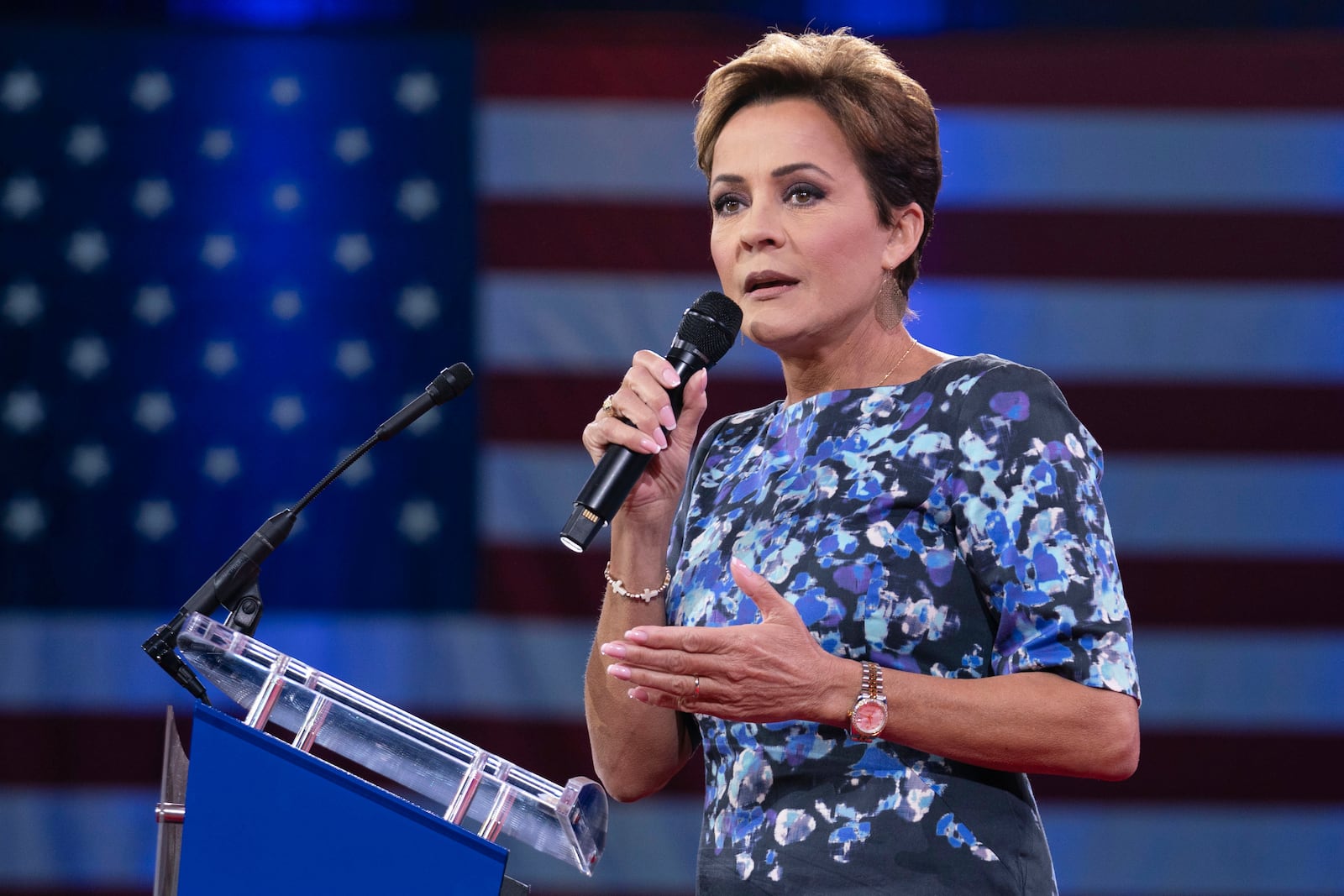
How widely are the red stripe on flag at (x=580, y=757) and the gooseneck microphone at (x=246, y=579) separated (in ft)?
5.94

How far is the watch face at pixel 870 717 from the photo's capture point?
1020 mm

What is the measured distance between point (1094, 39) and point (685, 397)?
87.2 inches

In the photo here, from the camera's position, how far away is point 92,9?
311 centimetres

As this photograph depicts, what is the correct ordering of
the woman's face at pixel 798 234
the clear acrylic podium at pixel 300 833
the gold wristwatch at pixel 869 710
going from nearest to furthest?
the clear acrylic podium at pixel 300 833, the gold wristwatch at pixel 869 710, the woman's face at pixel 798 234

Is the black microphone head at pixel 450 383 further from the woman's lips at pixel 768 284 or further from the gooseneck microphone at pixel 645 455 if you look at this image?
the woman's lips at pixel 768 284

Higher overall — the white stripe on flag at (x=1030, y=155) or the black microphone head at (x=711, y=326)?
the white stripe on flag at (x=1030, y=155)

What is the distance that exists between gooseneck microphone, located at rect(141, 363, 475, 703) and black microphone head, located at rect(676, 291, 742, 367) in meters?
0.21

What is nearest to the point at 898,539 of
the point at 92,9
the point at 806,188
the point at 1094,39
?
the point at 806,188

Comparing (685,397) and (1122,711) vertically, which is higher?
(685,397)

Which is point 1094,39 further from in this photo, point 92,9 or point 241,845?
point 241,845

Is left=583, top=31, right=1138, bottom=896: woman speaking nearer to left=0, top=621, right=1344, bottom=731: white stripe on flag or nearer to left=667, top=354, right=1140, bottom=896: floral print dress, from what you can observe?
left=667, top=354, right=1140, bottom=896: floral print dress

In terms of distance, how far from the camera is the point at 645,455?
112 cm

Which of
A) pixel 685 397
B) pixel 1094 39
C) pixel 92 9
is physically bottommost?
pixel 685 397

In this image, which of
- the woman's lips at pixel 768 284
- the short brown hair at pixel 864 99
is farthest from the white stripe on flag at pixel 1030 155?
the woman's lips at pixel 768 284
